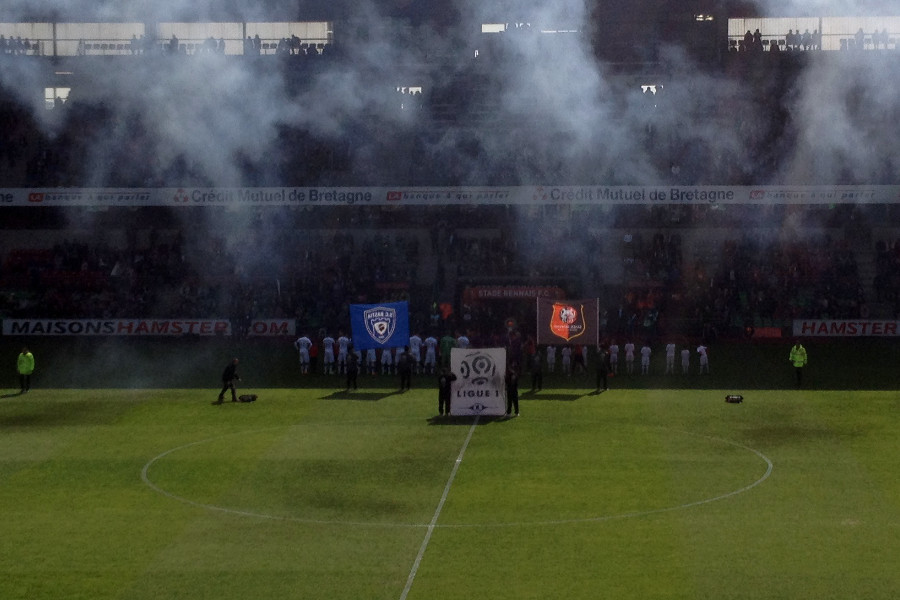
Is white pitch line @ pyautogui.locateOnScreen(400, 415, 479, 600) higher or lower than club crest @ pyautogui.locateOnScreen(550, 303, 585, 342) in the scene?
lower

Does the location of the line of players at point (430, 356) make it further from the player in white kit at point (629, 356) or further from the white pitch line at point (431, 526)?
the white pitch line at point (431, 526)

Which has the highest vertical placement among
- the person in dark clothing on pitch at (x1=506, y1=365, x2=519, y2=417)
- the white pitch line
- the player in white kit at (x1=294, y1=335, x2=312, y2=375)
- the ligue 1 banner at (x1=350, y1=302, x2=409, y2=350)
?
the ligue 1 banner at (x1=350, y1=302, x2=409, y2=350)

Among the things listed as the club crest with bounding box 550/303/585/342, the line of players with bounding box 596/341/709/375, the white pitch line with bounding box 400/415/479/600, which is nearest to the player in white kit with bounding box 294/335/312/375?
the club crest with bounding box 550/303/585/342

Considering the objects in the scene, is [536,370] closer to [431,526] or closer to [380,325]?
[380,325]

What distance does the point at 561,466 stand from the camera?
55.8ft

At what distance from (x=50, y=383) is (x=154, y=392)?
12.0 feet

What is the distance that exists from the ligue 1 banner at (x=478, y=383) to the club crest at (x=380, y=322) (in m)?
4.42

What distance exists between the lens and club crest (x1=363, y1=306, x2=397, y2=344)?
86.0 ft

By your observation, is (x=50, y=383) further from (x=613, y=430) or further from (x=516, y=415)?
(x=613, y=430)

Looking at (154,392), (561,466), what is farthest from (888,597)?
(154,392)

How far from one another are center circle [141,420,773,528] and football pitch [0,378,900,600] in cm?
5

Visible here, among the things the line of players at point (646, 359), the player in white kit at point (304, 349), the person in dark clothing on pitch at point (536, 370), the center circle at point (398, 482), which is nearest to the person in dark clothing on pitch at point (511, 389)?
the center circle at point (398, 482)

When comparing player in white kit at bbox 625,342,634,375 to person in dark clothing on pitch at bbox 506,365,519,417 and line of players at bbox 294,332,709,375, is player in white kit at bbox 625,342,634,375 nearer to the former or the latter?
line of players at bbox 294,332,709,375

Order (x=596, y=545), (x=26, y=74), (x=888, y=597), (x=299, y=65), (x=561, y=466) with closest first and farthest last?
(x=888, y=597)
(x=596, y=545)
(x=561, y=466)
(x=26, y=74)
(x=299, y=65)
